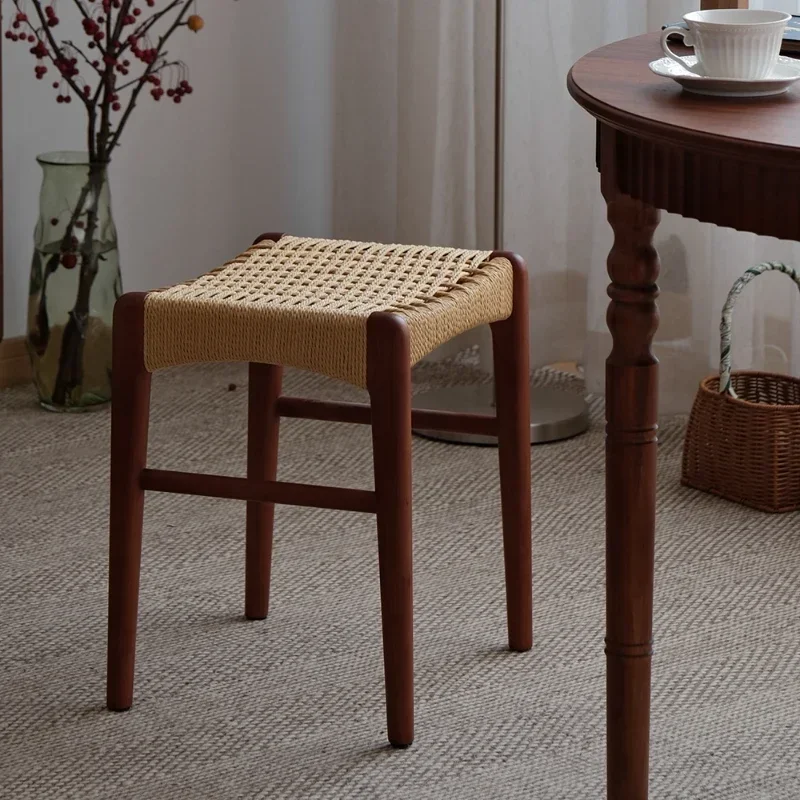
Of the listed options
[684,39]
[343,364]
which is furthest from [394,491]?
[684,39]

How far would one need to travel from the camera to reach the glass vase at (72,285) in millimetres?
2498

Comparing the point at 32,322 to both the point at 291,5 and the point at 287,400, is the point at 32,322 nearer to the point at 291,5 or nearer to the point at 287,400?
the point at 291,5

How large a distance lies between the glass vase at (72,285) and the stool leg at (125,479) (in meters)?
1.15

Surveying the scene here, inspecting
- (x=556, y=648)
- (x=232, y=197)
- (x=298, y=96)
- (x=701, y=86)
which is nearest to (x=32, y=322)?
(x=232, y=197)

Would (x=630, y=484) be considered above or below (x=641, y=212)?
below

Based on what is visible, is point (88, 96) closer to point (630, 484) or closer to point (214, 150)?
point (214, 150)

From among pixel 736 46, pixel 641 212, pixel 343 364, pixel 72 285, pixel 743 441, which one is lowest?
pixel 743 441

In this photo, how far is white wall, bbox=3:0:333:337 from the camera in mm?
2697

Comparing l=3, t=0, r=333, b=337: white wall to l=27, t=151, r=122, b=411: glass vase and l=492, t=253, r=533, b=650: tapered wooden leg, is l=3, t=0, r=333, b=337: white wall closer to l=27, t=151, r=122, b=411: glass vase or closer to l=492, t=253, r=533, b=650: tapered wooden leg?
l=27, t=151, r=122, b=411: glass vase

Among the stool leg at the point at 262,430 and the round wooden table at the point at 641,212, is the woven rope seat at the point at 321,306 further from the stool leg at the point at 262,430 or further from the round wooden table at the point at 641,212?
the round wooden table at the point at 641,212

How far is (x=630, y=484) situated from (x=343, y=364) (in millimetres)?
305

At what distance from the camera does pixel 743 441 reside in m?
2.07

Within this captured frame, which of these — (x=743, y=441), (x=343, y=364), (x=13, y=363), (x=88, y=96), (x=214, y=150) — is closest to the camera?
(x=343, y=364)

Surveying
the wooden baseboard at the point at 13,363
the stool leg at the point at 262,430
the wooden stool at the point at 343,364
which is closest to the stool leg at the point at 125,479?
the wooden stool at the point at 343,364
